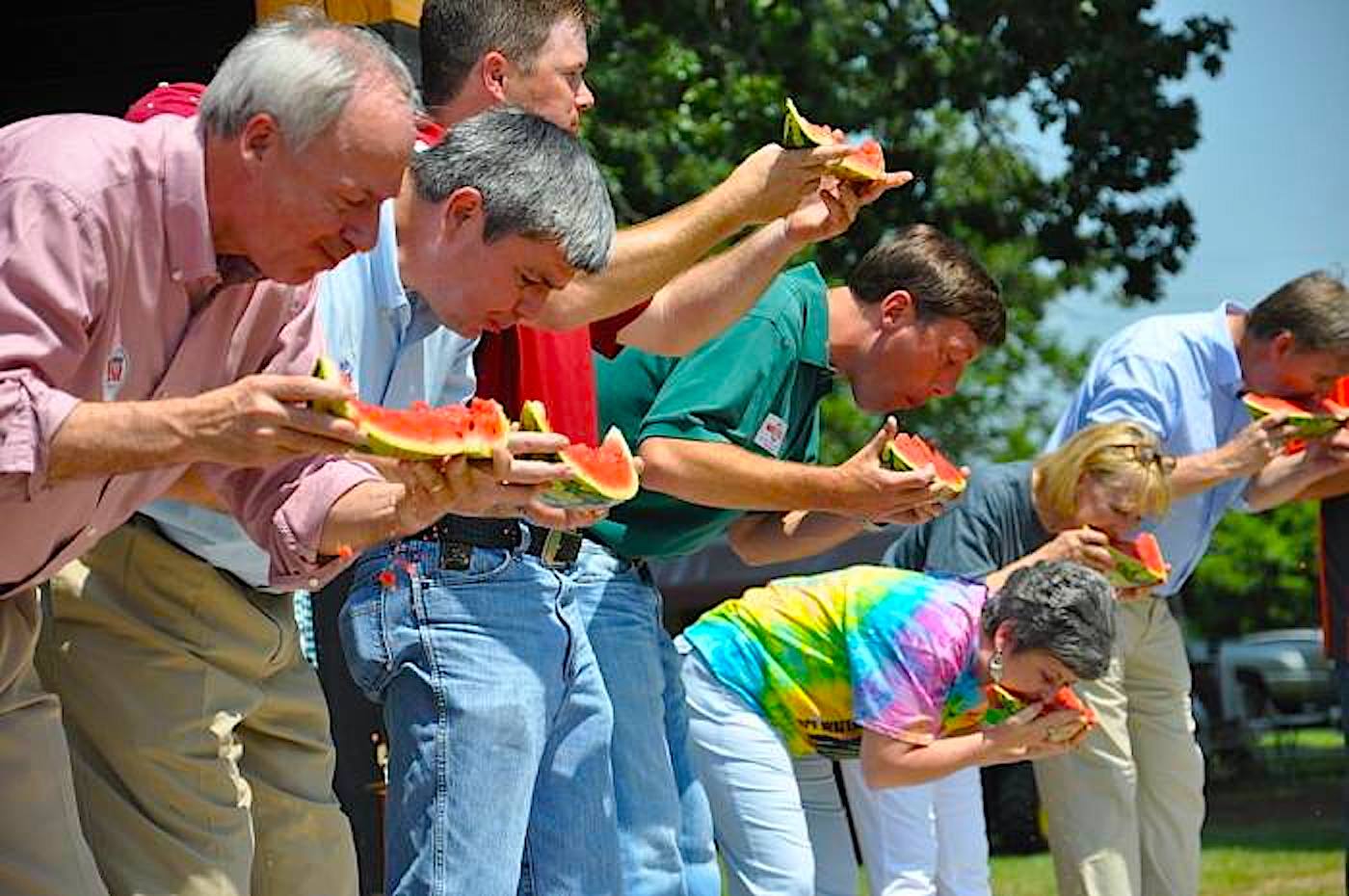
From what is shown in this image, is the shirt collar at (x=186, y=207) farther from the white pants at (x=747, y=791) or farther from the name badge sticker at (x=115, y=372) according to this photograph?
the white pants at (x=747, y=791)

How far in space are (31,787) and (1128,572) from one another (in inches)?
141

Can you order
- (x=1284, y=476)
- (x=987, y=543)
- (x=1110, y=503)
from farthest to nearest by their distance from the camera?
1. (x=1284, y=476)
2. (x=987, y=543)
3. (x=1110, y=503)

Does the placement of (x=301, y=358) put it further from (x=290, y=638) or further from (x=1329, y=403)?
(x=1329, y=403)

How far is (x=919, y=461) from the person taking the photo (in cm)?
466

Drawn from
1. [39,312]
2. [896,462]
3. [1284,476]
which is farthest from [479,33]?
[1284,476]

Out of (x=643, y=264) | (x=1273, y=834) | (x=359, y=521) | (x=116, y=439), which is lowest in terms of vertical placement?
(x=1273, y=834)

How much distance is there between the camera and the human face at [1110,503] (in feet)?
19.3

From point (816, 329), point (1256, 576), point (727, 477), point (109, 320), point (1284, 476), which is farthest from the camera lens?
point (1256, 576)

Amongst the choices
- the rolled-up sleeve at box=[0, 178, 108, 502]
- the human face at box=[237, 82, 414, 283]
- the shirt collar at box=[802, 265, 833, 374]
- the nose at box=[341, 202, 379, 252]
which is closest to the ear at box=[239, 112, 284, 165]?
the human face at box=[237, 82, 414, 283]

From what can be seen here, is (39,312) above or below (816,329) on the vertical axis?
above

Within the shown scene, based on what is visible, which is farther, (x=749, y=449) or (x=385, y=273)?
(x=749, y=449)

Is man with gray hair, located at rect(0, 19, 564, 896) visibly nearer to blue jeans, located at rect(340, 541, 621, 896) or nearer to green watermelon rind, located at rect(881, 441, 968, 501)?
blue jeans, located at rect(340, 541, 621, 896)

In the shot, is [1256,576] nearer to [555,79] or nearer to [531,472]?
[555,79]

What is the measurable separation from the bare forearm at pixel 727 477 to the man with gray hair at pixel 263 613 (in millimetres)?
623
